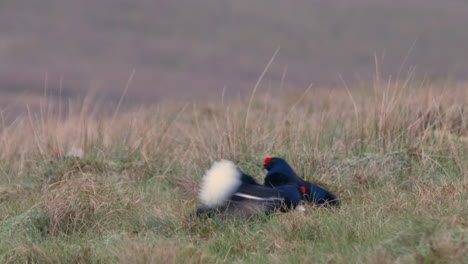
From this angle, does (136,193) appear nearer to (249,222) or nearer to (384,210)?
(249,222)

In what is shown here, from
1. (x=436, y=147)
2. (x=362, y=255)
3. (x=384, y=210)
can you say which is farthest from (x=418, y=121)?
(x=362, y=255)

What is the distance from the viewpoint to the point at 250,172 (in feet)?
24.3

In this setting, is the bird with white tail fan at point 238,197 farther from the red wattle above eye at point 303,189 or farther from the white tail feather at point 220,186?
the red wattle above eye at point 303,189

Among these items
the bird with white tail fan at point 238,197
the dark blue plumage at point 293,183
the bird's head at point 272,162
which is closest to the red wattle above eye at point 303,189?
the dark blue plumage at point 293,183

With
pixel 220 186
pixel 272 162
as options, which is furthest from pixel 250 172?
pixel 220 186

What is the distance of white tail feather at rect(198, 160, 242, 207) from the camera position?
5.23 m

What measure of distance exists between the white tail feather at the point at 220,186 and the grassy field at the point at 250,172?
22cm

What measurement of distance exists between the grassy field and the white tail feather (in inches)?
8.5

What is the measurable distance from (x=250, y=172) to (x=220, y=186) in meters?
2.17

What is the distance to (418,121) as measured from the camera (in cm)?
816

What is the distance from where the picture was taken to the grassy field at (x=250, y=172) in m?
4.08

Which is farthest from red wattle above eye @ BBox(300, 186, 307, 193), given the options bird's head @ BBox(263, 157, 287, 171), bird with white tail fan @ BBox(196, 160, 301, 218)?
bird's head @ BBox(263, 157, 287, 171)

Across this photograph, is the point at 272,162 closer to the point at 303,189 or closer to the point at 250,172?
the point at 303,189

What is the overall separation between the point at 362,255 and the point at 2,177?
5575 mm
